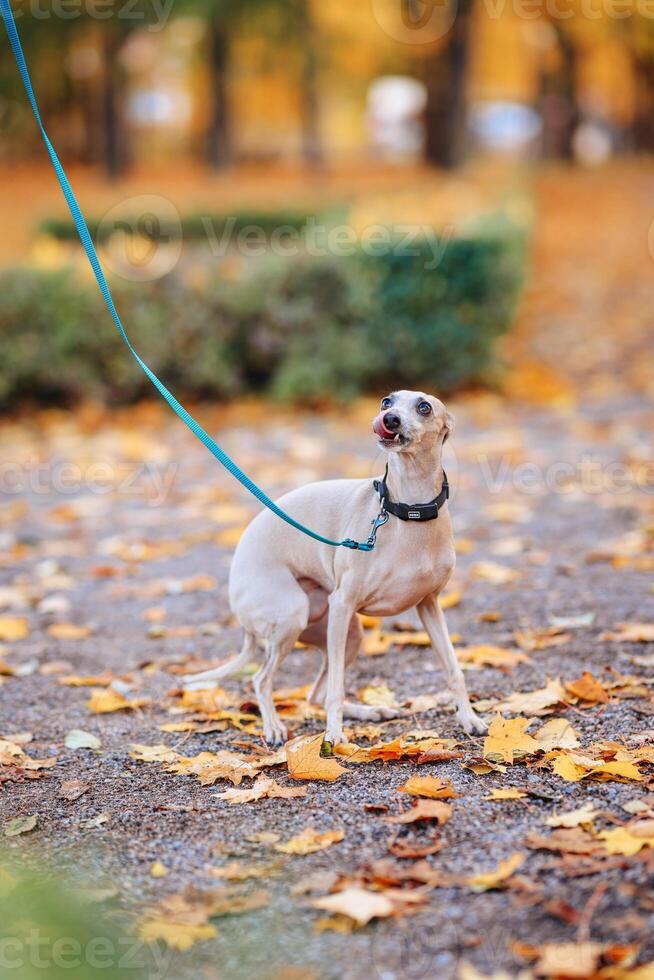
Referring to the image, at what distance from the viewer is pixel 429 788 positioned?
3.29 m

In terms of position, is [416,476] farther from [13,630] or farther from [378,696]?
[13,630]

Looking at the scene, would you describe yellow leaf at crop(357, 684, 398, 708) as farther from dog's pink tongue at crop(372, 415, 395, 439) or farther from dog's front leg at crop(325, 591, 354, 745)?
dog's pink tongue at crop(372, 415, 395, 439)

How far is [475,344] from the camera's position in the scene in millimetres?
10945

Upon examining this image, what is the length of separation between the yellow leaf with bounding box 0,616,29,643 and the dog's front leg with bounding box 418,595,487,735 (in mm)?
2377

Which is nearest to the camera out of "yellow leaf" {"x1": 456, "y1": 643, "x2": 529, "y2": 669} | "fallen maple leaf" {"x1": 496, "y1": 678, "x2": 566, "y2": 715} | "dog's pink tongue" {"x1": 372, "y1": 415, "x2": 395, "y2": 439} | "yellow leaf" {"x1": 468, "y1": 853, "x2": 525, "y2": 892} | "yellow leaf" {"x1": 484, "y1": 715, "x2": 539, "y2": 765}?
"yellow leaf" {"x1": 468, "y1": 853, "x2": 525, "y2": 892}

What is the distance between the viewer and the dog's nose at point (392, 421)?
3.41m

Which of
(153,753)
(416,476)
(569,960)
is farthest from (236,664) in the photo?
(569,960)

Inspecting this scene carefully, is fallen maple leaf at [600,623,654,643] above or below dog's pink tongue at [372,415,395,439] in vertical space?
below

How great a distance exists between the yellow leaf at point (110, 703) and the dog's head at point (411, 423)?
1.63 m

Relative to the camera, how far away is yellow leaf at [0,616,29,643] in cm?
542

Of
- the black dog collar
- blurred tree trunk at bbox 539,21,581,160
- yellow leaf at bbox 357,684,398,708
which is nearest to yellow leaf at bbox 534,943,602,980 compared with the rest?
the black dog collar

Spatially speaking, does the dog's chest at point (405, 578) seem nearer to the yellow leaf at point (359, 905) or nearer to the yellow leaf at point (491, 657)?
the yellow leaf at point (491, 657)

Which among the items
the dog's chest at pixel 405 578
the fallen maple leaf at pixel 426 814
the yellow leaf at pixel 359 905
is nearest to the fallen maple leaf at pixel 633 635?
the dog's chest at pixel 405 578

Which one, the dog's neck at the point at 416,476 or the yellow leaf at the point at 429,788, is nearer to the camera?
the yellow leaf at the point at 429,788
